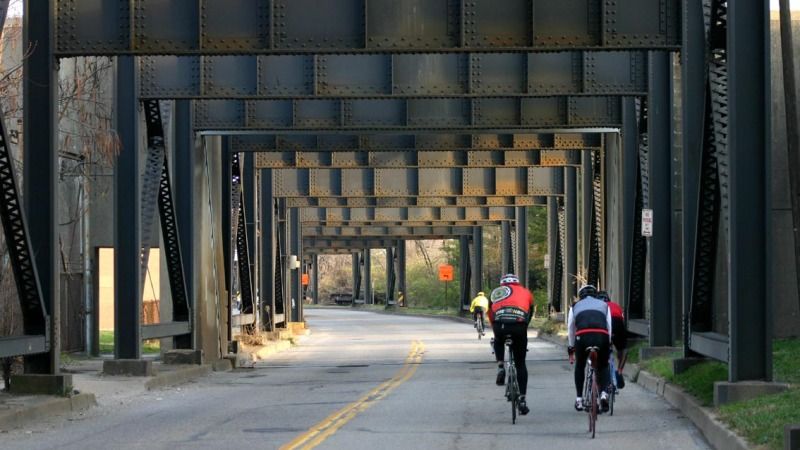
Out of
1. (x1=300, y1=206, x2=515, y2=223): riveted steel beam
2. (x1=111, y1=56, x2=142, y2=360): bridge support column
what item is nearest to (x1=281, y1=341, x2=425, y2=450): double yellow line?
(x1=111, y1=56, x2=142, y2=360): bridge support column

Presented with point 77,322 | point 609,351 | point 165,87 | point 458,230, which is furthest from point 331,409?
point 458,230

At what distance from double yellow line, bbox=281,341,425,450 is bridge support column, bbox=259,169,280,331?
15.8m

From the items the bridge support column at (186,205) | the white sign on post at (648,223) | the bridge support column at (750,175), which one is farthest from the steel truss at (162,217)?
the bridge support column at (750,175)

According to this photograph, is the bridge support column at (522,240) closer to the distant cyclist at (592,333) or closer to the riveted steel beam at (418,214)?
the riveted steel beam at (418,214)

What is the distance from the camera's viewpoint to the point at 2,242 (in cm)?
2491

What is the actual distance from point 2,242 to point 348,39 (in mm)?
7925

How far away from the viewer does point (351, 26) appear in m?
20.8

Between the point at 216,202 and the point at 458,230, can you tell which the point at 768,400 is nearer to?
the point at 216,202

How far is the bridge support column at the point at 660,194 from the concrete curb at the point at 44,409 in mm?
11479

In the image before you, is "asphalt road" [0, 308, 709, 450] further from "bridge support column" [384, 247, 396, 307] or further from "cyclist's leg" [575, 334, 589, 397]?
"bridge support column" [384, 247, 396, 307]

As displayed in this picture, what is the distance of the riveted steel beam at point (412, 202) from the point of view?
56719mm

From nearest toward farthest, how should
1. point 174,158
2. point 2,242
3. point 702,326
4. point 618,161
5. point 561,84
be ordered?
point 702,326 < point 2,242 < point 561,84 < point 174,158 < point 618,161

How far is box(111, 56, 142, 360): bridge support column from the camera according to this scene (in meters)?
25.8

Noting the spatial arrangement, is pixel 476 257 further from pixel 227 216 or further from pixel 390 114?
pixel 390 114
